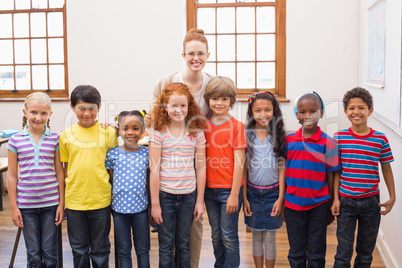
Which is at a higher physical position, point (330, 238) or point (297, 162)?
point (297, 162)

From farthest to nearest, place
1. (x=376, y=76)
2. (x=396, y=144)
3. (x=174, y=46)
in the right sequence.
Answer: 1. (x=174, y=46)
2. (x=376, y=76)
3. (x=396, y=144)

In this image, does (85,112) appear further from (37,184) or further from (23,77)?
(23,77)

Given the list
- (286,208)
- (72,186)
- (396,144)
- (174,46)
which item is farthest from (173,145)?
(174,46)

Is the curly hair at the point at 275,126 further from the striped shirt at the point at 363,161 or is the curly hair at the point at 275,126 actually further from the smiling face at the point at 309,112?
the striped shirt at the point at 363,161

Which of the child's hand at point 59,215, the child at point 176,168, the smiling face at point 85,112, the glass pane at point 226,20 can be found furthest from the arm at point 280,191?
the glass pane at point 226,20

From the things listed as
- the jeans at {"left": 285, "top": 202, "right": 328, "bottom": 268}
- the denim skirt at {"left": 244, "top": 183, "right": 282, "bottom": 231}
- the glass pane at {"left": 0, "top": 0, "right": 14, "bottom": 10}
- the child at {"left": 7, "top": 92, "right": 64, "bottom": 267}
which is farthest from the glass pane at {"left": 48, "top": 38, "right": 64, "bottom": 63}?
the jeans at {"left": 285, "top": 202, "right": 328, "bottom": 268}

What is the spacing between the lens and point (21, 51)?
5242 millimetres

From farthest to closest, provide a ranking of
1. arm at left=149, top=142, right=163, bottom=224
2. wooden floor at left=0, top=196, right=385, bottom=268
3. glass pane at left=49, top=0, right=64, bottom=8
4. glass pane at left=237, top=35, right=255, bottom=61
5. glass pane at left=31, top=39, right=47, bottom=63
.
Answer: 1. glass pane at left=31, top=39, right=47, bottom=63
2. glass pane at left=49, top=0, right=64, bottom=8
3. glass pane at left=237, top=35, right=255, bottom=61
4. wooden floor at left=0, top=196, right=385, bottom=268
5. arm at left=149, top=142, right=163, bottom=224

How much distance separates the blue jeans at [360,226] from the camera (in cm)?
207

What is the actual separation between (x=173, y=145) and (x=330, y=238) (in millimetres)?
1923

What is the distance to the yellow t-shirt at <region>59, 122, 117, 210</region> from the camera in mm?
2088

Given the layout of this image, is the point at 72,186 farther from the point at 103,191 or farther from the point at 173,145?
the point at 173,145

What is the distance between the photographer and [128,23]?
4.78 meters

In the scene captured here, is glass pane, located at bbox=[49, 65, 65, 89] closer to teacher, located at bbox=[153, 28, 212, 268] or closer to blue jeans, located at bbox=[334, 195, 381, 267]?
teacher, located at bbox=[153, 28, 212, 268]
